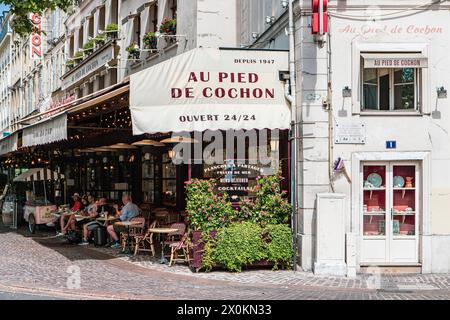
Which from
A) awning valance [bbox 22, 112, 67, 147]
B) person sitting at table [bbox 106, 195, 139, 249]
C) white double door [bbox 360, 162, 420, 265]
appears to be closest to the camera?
white double door [bbox 360, 162, 420, 265]

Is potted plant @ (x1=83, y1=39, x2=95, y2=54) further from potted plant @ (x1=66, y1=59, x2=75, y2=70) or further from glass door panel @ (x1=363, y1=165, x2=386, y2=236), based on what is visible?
glass door panel @ (x1=363, y1=165, x2=386, y2=236)

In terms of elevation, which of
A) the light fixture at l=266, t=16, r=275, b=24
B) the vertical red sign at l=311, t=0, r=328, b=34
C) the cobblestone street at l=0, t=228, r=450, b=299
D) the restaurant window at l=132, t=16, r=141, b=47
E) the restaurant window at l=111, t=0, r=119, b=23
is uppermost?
the restaurant window at l=111, t=0, r=119, b=23

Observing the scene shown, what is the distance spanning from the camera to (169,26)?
19.9 meters

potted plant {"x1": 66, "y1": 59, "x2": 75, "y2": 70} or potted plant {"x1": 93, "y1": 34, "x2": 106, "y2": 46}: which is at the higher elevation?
potted plant {"x1": 93, "y1": 34, "x2": 106, "y2": 46}

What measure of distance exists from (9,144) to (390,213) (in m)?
12.8

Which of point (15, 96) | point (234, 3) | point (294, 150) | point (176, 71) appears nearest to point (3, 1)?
point (234, 3)

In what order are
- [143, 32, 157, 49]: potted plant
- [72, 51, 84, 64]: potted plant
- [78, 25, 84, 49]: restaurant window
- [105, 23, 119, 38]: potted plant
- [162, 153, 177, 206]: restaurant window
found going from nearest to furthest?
[162, 153, 177, 206]: restaurant window, [143, 32, 157, 49]: potted plant, [105, 23, 119, 38]: potted plant, [72, 51, 84, 64]: potted plant, [78, 25, 84, 49]: restaurant window

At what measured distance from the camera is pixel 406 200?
40.6 ft

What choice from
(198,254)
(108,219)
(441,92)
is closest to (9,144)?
(108,219)

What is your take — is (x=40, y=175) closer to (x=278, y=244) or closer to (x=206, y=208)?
(x=206, y=208)

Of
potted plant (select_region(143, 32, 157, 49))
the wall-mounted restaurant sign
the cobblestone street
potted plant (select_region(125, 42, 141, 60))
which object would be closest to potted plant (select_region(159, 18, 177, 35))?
potted plant (select_region(143, 32, 157, 49))

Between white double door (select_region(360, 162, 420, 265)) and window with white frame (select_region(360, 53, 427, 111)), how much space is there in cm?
118

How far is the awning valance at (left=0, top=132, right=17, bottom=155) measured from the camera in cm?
1909

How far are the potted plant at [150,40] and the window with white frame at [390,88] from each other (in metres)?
10.5
